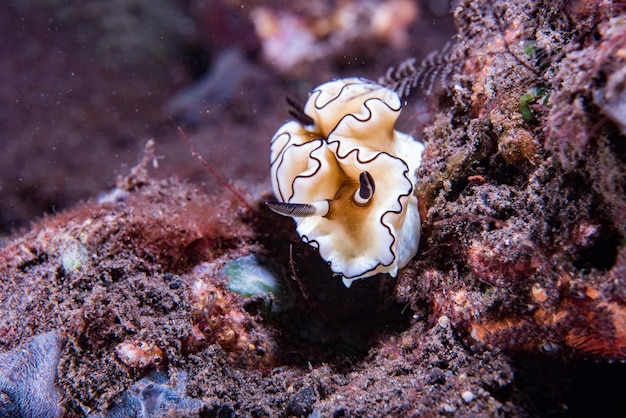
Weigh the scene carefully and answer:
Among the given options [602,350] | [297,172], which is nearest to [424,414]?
[602,350]

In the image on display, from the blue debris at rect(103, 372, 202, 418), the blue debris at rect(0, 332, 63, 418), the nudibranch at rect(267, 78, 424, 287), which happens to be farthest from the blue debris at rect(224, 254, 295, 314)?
the blue debris at rect(0, 332, 63, 418)

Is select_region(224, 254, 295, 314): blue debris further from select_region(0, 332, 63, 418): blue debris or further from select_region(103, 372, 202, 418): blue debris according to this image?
select_region(0, 332, 63, 418): blue debris

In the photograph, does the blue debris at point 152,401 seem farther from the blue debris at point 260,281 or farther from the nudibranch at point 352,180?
the nudibranch at point 352,180

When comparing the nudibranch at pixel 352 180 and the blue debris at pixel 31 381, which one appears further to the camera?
the nudibranch at pixel 352 180

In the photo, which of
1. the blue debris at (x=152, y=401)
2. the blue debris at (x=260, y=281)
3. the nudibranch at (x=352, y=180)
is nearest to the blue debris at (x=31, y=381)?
the blue debris at (x=152, y=401)

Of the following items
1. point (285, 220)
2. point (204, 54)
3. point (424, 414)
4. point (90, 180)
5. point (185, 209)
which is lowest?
point (424, 414)

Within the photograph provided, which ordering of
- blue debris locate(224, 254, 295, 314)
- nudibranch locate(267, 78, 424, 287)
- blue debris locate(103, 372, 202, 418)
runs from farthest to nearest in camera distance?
blue debris locate(224, 254, 295, 314) < nudibranch locate(267, 78, 424, 287) < blue debris locate(103, 372, 202, 418)

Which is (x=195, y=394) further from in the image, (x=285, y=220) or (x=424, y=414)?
(x=285, y=220)
